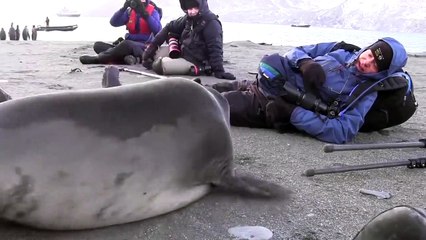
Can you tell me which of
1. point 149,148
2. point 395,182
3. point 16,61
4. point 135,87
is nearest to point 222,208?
point 149,148

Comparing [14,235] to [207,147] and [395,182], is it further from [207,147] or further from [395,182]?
[395,182]

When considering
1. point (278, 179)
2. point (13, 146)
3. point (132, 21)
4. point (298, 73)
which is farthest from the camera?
point (132, 21)

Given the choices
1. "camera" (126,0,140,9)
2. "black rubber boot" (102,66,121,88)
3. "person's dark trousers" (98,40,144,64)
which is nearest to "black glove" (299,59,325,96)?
"black rubber boot" (102,66,121,88)

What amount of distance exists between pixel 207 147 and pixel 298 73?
1617 millimetres

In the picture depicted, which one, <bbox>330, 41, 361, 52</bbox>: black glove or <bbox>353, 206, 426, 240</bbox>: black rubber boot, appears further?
<bbox>330, 41, 361, 52</bbox>: black glove

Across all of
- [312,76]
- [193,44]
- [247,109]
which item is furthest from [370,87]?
[193,44]

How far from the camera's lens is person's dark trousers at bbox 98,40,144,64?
7273mm

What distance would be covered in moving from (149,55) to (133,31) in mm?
998

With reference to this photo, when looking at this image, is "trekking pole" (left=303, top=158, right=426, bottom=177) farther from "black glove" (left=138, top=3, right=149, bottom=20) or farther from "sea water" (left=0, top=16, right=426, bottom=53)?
"sea water" (left=0, top=16, right=426, bottom=53)

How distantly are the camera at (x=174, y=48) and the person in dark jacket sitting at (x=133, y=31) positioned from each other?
1003 mm

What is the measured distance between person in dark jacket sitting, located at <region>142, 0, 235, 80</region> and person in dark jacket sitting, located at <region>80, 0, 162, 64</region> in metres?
0.90

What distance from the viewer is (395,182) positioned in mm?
2611

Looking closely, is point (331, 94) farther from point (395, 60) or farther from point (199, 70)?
point (199, 70)

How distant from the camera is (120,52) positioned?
287 inches
